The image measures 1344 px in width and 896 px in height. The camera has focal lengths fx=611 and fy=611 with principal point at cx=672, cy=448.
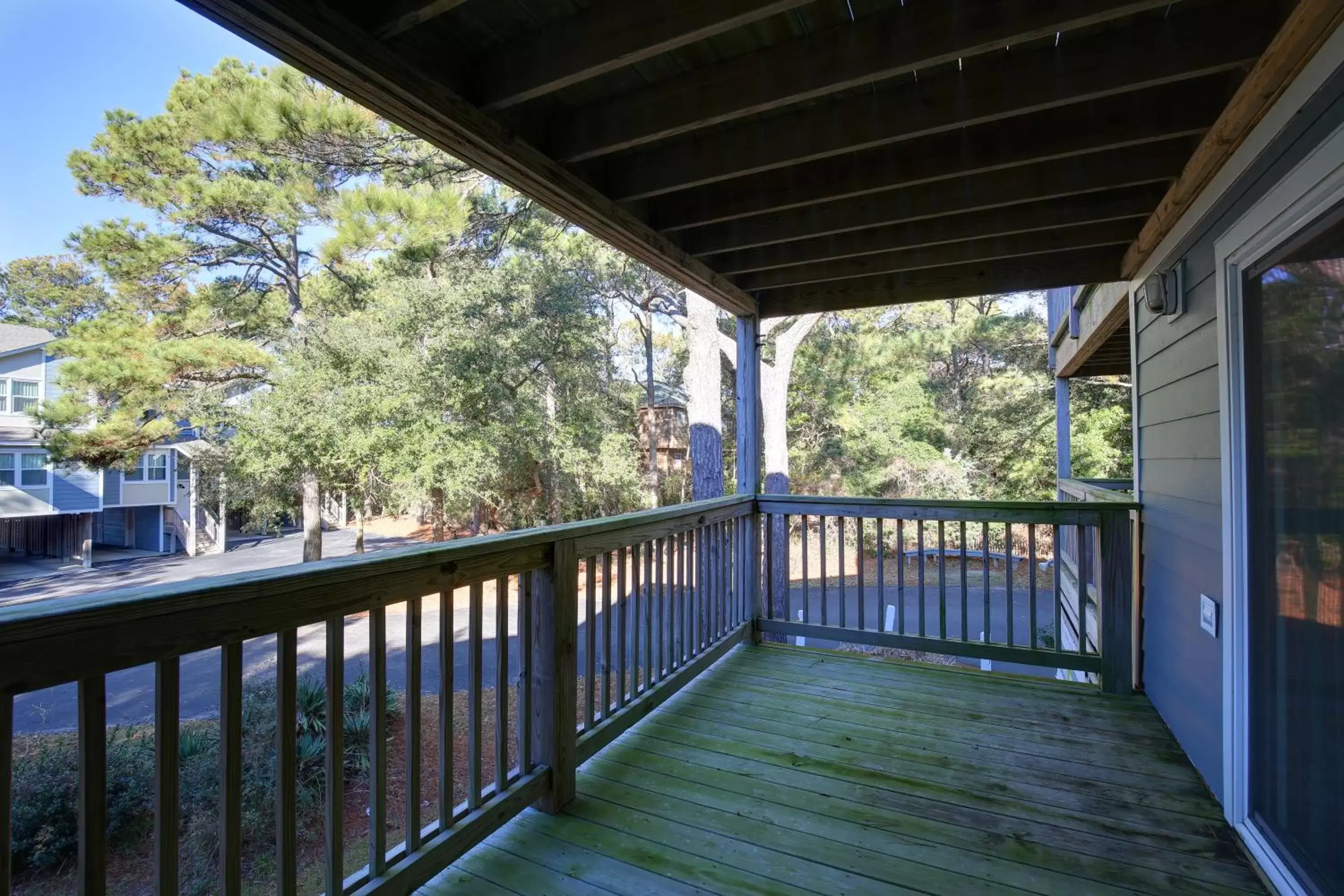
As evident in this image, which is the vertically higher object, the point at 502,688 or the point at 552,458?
the point at 552,458

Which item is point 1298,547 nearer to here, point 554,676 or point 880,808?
point 880,808

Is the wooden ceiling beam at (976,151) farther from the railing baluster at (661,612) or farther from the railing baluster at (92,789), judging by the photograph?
the railing baluster at (92,789)

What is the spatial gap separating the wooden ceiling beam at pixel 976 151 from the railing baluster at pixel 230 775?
242cm

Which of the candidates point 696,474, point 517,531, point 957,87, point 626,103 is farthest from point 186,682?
point 957,87

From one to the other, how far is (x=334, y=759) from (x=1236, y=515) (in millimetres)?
2611

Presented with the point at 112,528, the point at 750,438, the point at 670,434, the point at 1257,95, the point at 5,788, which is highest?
the point at 1257,95

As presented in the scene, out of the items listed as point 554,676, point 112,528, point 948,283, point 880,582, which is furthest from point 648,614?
point 112,528

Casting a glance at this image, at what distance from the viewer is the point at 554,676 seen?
82.0 inches

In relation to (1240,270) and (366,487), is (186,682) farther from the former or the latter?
(1240,270)

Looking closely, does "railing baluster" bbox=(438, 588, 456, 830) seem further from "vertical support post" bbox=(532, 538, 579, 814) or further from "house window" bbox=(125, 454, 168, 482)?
"house window" bbox=(125, 454, 168, 482)

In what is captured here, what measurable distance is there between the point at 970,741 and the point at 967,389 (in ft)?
43.9

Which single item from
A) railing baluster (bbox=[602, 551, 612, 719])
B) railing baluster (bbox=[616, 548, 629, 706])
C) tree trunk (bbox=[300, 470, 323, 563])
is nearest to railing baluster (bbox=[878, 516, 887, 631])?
railing baluster (bbox=[616, 548, 629, 706])

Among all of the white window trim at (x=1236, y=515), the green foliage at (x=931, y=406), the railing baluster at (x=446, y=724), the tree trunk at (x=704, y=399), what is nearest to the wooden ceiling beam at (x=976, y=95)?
the white window trim at (x=1236, y=515)

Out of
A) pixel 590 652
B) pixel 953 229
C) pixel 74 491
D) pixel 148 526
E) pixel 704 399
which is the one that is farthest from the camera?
pixel 148 526
